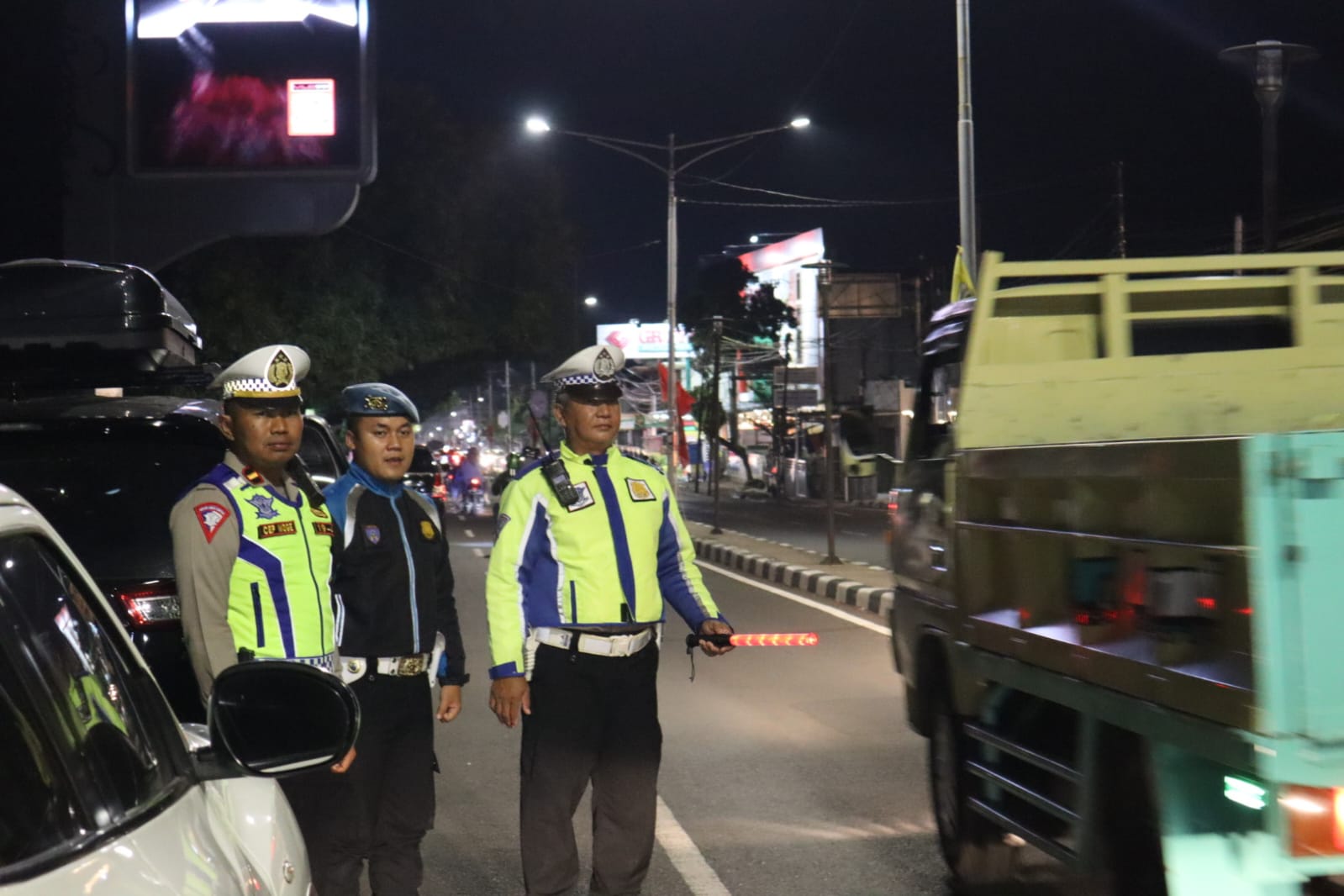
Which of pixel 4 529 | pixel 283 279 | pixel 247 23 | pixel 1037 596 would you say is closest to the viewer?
pixel 4 529

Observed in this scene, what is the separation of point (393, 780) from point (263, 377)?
123 centimetres

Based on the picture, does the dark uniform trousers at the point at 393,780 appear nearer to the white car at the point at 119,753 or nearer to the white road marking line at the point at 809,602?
the white car at the point at 119,753

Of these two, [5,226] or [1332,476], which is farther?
[5,226]

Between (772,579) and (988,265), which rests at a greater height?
(988,265)

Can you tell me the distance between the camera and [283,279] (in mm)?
27188

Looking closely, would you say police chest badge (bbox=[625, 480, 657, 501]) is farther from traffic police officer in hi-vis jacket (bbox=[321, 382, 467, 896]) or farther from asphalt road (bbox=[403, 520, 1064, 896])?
asphalt road (bbox=[403, 520, 1064, 896])

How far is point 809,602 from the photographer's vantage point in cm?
1677

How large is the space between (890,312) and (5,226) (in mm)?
21942

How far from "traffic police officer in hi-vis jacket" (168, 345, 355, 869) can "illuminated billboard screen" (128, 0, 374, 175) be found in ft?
50.3

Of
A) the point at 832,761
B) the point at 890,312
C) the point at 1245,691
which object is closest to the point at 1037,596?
the point at 1245,691

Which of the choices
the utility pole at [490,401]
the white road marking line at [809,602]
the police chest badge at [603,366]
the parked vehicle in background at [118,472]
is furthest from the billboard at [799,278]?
the police chest badge at [603,366]

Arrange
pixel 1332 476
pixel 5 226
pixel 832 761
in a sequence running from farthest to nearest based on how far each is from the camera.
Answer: pixel 5 226 → pixel 832 761 → pixel 1332 476

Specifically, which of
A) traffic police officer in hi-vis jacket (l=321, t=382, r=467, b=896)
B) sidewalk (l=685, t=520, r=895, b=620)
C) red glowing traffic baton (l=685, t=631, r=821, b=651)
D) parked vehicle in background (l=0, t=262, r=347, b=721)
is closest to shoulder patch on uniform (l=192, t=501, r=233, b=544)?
traffic police officer in hi-vis jacket (l=321, t=382, r=467, b=896)

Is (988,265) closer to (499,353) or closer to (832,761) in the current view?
(832,761)
